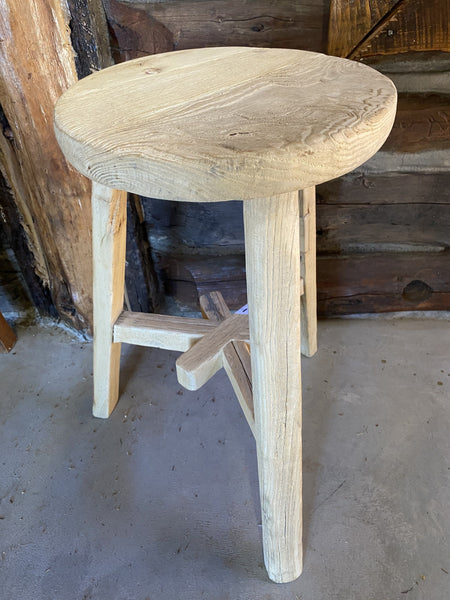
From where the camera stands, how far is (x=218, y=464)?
1.06 meters

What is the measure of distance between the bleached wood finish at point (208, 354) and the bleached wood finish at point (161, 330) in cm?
3

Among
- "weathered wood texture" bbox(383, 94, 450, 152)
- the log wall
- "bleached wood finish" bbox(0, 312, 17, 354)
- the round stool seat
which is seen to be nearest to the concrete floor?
"bleached wood finish" bbox(0, 312, 17, 354)

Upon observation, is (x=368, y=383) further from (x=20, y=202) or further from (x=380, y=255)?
(x=20, y=202)

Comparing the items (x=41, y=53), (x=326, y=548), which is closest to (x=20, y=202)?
(x=41, y=53)

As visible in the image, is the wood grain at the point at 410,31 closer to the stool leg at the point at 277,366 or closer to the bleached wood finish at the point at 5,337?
the stool leg at the point at 277,366

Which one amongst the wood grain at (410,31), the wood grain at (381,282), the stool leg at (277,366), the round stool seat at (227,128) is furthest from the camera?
the wood grain at (381,282)

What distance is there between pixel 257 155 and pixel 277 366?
32 centimetres

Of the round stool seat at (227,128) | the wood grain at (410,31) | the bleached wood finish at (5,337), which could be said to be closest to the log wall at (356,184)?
the wood grain at (410,31)

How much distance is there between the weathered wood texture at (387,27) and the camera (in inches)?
38.5

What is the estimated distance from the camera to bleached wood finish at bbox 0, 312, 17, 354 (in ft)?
4.55

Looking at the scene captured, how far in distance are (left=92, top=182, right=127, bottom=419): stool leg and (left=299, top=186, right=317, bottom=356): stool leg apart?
41cm

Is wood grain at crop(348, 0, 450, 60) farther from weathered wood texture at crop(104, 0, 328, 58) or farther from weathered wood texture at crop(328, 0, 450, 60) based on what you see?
weathered wood texture at crop(104, 0, 328, 58)

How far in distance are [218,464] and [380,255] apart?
2.46 feet

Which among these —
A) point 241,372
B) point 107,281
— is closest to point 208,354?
point 241,372
